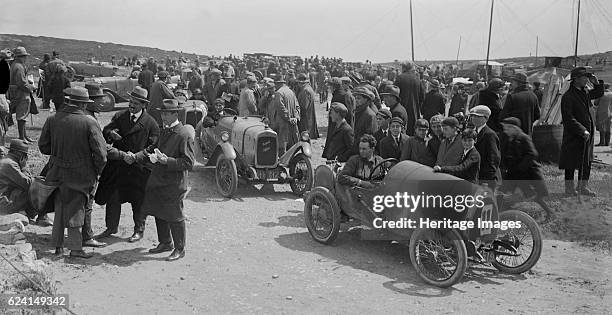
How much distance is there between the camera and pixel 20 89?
43.7 ft

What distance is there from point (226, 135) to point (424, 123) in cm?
379

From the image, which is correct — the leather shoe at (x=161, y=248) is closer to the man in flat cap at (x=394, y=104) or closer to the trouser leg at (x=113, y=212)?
the trouser leg at (x=113, y=212)

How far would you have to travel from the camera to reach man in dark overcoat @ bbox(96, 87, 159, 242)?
24.7 feet

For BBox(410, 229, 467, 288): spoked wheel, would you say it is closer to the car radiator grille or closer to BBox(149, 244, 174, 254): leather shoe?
BBox(149, 244, 174, 254): leather shoe

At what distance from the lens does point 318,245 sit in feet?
25.7

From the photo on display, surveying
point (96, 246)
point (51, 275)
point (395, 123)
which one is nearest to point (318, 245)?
point (395, 123)

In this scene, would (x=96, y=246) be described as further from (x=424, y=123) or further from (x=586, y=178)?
(x=586, y=178)

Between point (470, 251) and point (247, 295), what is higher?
point (470, 251)

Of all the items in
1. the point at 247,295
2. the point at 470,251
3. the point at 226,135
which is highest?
the point at 226,135

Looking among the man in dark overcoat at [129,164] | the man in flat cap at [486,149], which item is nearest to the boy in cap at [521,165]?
Result: the man in flat cap at [486,149]

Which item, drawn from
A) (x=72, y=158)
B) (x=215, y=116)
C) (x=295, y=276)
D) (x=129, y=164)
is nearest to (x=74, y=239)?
(x=72, y=158)

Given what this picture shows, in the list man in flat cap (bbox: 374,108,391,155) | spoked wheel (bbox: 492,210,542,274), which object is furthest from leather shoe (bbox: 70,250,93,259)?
spoked wheel (bbox: 492,210,542,274)

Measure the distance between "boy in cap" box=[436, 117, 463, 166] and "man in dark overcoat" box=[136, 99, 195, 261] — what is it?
9.53ft

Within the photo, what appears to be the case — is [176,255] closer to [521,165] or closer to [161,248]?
[161,248]
